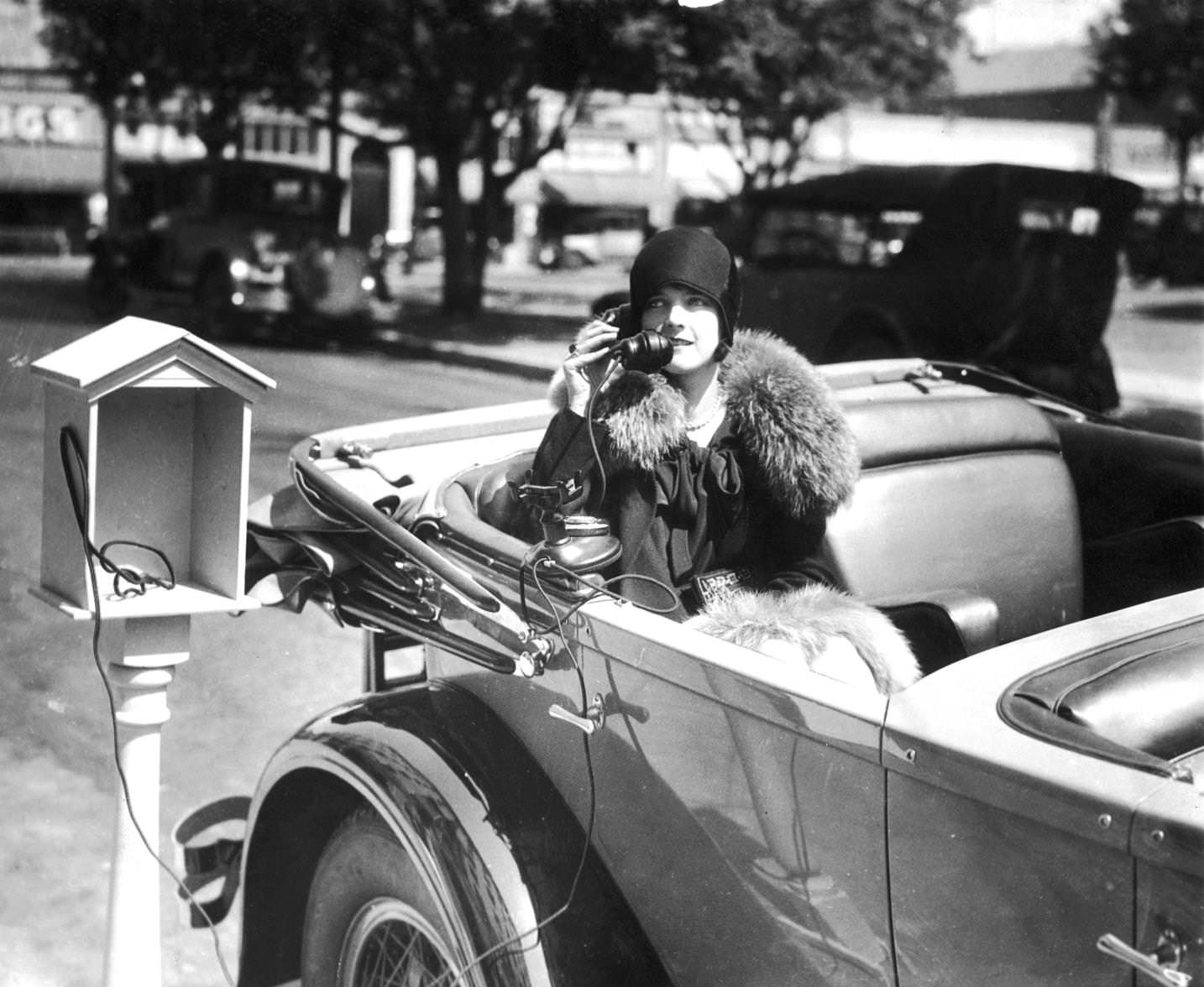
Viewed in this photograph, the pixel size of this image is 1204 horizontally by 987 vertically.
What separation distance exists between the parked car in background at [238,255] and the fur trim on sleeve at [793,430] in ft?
8.95

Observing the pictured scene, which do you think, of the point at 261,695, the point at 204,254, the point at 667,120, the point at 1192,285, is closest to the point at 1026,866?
the point at 261,695

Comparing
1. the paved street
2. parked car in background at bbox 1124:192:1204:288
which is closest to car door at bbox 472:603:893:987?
the paved street

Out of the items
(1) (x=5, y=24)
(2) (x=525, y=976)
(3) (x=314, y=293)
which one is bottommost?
(2) (x=525, y=976)

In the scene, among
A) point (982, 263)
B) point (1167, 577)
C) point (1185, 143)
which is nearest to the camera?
point (1167, 577)

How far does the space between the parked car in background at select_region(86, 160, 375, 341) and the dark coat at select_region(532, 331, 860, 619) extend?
270cm

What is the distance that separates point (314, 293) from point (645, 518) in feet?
11.0

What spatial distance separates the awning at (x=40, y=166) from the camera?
15.9ft

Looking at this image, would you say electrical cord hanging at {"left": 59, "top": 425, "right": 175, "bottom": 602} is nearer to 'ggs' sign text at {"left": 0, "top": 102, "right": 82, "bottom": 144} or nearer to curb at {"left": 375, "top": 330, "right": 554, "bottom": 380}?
'ggs' sign text at {"left": 0, "top": 102, "right": 82, "bottom": 144}

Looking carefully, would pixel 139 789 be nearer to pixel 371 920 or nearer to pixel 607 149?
pixel 371 920

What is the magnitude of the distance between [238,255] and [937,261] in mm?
3638

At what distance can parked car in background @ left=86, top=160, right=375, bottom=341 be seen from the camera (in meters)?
5.39

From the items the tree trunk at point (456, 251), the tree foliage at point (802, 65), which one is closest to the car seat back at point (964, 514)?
the tree trunk at point (456, 251)

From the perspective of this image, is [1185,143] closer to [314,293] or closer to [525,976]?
[314,293]

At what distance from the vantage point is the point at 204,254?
5945 mm
